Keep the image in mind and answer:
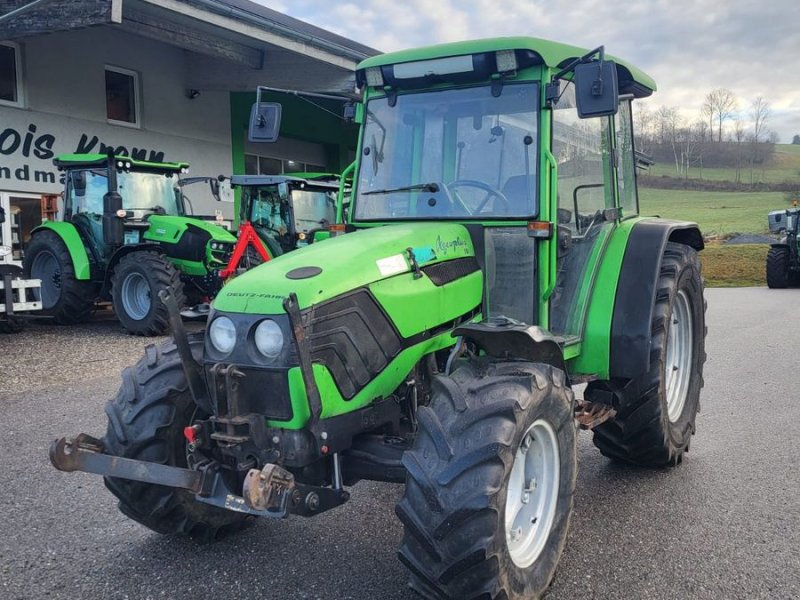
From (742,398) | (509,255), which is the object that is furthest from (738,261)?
(509,255)

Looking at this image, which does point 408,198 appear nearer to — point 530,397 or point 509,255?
point 509,255

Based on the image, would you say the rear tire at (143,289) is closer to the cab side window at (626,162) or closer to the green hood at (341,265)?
the cab side window at (626,162)

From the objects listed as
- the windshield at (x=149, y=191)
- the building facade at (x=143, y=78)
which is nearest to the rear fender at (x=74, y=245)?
the windshield at (x=149, y=191)

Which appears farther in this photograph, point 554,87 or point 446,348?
point 554,87

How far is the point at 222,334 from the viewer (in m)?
2.79

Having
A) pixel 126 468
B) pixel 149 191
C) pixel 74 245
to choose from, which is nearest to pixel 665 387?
pixel 126 468

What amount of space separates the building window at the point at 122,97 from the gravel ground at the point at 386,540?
35.2ft

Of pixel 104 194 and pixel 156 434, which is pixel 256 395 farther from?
pixel 104 194

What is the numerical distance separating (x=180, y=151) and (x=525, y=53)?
44.9 ft

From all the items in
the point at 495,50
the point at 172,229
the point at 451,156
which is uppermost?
the point at 495,50

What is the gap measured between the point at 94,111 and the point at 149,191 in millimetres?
4239

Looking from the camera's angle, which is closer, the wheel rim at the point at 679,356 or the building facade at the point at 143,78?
the wheel rim at the point at 679,356

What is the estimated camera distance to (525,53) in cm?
348

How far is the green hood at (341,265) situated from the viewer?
108 inches
